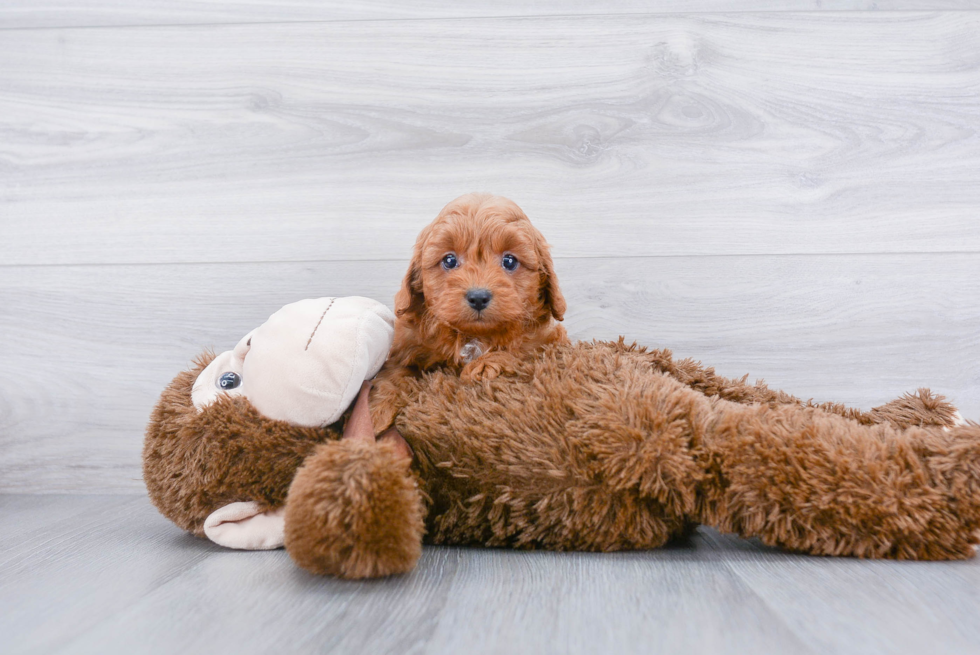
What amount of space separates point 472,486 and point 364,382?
0.20 meters

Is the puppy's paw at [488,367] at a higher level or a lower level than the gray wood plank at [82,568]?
higher

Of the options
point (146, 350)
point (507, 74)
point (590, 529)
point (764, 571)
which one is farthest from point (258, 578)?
point (507, 74)

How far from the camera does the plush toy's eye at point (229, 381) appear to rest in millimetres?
929

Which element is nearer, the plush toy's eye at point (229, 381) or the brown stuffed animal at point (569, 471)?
the brown stuffed animal at point (569, 471)

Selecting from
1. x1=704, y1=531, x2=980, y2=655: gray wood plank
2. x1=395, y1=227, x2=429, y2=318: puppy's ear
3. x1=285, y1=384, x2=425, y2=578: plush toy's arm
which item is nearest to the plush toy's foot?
x1=285, y1=384, x2=425, y2=578: plush toy's arm

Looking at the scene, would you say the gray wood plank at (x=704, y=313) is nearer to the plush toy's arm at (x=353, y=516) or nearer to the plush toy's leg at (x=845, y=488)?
the plush toy's leg at (x=845, y=488)

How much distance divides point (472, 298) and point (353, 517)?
1.00ft

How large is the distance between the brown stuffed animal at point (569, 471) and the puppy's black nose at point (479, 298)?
0.35ft

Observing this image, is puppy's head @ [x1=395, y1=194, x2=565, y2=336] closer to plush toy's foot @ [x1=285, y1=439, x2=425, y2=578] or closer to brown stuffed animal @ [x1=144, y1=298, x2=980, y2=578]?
brown stuffed animal @ [x1=144, y1=298, x2=980, y2=578]

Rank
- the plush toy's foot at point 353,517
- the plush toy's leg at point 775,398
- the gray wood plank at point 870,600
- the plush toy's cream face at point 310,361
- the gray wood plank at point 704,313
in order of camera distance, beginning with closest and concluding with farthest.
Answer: the gray wood plank at point 870,600 < the plush toy's foot at point 353,517 < the plush toy's cream face at point 310,361 < the plush toy's leg at point 775,398 < the gray wood plank at point 704,313

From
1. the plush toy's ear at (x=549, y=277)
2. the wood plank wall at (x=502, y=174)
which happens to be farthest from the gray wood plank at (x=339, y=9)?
the plush toy's ear at (x=549, y=277)

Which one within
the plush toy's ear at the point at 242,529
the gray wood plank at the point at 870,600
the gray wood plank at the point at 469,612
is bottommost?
the plush toy's ear at the point at 242,529

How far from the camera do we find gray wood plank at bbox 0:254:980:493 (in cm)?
125

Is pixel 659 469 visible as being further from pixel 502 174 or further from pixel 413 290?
pixel 502 174
